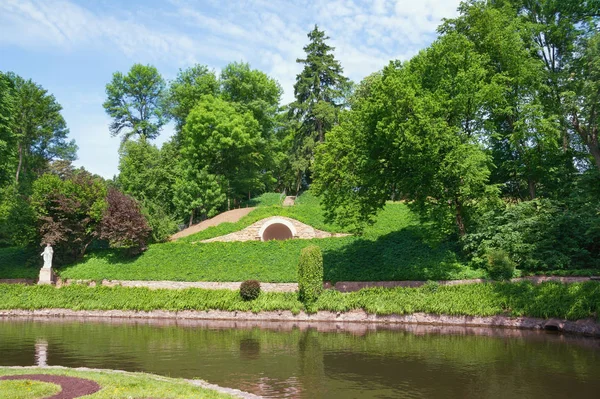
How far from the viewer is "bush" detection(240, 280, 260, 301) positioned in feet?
88.7

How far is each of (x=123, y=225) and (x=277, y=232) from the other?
1329 centimetres

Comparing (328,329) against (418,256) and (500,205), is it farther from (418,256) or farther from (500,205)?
(500,205)

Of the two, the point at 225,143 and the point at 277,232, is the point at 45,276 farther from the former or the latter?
the point at 225,143

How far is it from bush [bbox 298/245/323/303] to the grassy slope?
2839 mm

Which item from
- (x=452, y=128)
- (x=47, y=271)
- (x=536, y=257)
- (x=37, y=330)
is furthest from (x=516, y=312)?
(x=47, y=271)

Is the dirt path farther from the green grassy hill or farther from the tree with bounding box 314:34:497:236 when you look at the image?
the tree with bounding box 314:34:497:236

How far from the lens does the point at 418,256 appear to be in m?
28.1

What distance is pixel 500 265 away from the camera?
929 inches

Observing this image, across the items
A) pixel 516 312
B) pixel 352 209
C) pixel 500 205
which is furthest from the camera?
pixel 352 209

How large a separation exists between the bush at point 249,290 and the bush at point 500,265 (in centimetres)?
1309

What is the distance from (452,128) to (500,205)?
17.6 feet

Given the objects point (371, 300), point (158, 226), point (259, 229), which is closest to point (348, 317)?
point (371, 300)

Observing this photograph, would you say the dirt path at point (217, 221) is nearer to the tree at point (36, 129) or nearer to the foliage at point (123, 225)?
the foliage at point (123, 225)

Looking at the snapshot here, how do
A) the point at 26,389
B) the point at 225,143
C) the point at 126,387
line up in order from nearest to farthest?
the point at 26,389, the point at 126,387, the point at 225,143
